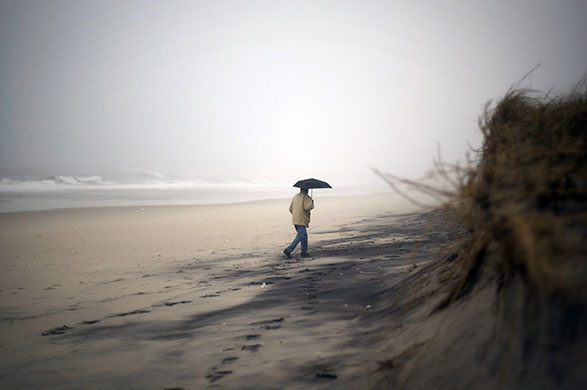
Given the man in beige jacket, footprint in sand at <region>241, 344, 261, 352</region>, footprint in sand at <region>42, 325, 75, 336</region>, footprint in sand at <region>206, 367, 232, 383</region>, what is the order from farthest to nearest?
the man in beige jacket → footprint in sand at <region>42, 325, 75, 336</region> → footprint in sand at <region>241, 344, 261, 352</region> → footprint in sand at <region>206, 367, 232, 383</region>

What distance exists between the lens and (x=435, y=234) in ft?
30.6

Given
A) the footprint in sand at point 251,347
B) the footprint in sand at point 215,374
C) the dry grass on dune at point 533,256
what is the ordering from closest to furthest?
the dry grass on dune at point 533,256
the footprint in sand at point 215,374
the footprint in sand at point 251,347

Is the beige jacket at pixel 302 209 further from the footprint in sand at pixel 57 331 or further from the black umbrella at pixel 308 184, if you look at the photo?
the footprint in sand at pixel 57 331

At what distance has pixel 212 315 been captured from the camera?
16.1 ft

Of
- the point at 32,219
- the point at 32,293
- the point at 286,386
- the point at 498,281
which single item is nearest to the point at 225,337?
the point at 286,386

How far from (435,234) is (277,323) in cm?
630

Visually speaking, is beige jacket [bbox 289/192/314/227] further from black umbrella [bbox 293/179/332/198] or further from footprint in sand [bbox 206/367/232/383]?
footprint in sand [bbox 206/367/232/383]

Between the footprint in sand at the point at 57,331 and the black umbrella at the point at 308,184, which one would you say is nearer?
the footprint in sand at the point at 57,331

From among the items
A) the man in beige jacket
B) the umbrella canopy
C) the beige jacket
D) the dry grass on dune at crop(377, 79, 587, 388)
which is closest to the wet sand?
the man in beige jacket

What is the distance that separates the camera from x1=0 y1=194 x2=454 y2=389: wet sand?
319 cm

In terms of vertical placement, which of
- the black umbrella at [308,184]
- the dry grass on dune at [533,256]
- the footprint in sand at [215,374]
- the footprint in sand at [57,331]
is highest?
the black umbrella at [308,184]

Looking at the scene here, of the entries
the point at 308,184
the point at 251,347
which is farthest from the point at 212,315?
the point at 308,184

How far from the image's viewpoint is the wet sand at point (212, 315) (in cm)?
319

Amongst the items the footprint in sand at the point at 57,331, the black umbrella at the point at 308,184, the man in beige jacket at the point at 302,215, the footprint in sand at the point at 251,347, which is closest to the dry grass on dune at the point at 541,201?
the footprint in sand at the point at 251,347
